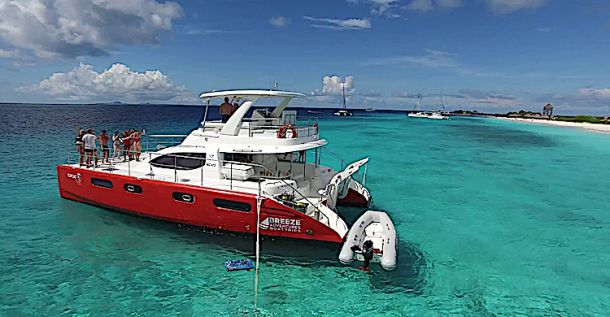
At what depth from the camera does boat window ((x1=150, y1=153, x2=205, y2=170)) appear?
1270cm

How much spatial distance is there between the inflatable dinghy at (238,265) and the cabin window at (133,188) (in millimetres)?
4010

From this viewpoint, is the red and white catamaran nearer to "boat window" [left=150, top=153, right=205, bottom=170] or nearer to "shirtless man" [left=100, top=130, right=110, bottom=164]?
"boat window" [left=150, top=153, right=205, bottom=170]

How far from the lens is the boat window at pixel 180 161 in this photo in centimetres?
1270

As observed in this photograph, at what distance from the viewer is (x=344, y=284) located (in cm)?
962

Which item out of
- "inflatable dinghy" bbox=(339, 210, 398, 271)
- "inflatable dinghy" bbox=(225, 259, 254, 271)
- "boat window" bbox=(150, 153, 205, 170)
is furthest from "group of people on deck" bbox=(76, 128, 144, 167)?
"inflatable dinghy" bbox=(339, 210, 398, 271)

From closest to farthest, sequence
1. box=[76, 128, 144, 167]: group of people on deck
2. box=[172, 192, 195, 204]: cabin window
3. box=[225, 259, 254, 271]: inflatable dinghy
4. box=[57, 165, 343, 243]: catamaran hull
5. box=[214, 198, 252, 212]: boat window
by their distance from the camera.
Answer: box=[225, 259, 254, 271]: inflatable dinghy, box=[57, 165, 343, 243]: catamaran hull, box=[214, 198, 252, 212]: boat window, box=[172, 192, 195, 204]: cabin window, box=[76, 128, 144, 167]: group of people on deck

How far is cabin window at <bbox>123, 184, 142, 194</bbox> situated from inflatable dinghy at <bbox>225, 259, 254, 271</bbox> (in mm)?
4010

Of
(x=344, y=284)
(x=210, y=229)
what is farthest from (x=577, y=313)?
(x=210, y=229)

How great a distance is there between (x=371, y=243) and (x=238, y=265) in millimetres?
3489

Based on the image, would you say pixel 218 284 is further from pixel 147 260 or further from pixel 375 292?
pixel 375 292

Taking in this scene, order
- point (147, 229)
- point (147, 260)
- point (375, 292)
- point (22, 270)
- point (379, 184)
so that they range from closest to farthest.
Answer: point (375, 292)
point (22, 270)
point (147, 260)
point (147, 229)
point (379, 184)

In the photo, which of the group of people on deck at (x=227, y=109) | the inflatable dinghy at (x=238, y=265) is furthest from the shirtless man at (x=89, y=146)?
the inflatable dinghy at (x=238, y=265)

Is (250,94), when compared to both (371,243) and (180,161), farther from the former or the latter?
(371,243)

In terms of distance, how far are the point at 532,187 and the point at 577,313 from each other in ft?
49.0
